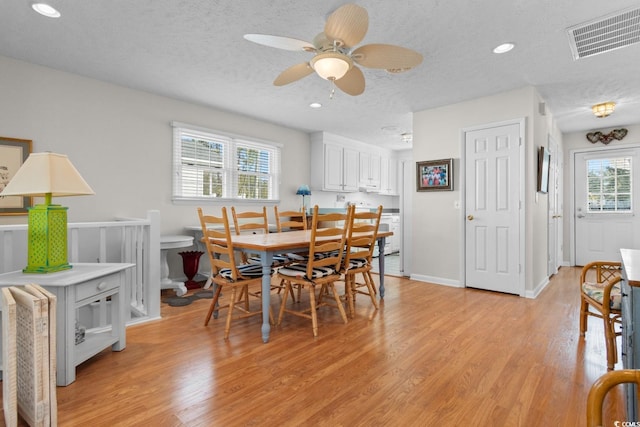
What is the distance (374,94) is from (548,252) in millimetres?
3431

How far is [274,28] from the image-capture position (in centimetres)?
Answer: 257

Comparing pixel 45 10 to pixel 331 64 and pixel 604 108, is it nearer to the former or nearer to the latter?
→ pixel 331 64

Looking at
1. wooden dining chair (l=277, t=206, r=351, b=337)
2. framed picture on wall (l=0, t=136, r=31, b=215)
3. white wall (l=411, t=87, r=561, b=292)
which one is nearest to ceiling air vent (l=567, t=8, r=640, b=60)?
white wall (l=411, t=87, r=561, b=292)

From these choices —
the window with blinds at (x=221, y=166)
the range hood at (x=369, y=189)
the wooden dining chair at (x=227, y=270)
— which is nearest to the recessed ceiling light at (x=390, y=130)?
the range hood at (x=369, y=189)

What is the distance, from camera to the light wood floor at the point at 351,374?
5.20 feet

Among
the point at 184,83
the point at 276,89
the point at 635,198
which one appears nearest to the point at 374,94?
the point at 276,89

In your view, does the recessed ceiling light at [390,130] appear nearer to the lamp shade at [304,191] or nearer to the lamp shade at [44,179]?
the lamp shade at [304,191]

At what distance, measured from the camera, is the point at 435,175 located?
4469 millimetres

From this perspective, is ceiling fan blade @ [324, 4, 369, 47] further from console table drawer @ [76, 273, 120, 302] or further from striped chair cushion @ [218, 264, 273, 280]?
console table drawer @ [76, 273, 120, 302]

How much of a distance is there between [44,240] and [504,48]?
12.3 ft

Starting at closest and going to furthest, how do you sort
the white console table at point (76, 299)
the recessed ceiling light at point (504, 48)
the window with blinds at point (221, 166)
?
1. the white console table at point (76, 299)
2. the recessed ceiling light at point (504, 48)
3. the window with blinds at point (221, 166)

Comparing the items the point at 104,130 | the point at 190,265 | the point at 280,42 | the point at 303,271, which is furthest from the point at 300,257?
the point at 104,130

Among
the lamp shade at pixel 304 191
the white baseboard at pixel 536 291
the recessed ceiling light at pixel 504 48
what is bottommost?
the white baseboard at pixel 536 291

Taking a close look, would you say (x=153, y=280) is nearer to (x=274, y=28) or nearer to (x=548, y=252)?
(x=274, y=28)
